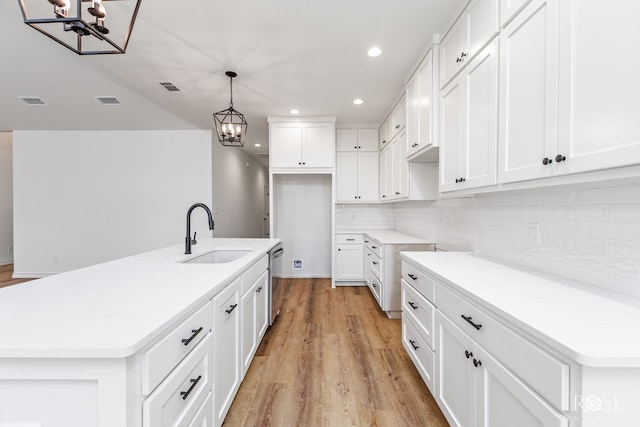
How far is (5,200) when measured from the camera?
5887 mm

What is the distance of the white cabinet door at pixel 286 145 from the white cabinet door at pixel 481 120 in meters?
2.66

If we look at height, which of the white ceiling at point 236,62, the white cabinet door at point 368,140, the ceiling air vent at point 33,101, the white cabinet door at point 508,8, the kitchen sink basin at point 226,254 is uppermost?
the ceiling air vent at point 33,101

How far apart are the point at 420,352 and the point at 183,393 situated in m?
1.45

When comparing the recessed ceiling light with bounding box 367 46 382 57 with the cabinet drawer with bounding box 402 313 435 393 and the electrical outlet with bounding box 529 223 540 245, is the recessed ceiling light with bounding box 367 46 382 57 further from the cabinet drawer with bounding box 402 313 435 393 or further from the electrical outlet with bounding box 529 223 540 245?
the cabinet drawer with bounding box 402 313 435 393

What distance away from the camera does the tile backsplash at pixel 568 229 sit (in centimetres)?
109

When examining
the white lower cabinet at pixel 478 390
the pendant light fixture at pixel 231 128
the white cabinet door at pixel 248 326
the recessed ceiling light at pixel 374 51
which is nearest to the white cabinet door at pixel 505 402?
the white lower cabinet at pixel 478 390

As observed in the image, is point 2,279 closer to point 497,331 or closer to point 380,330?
point 380,330

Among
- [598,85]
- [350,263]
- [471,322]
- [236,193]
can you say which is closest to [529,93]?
[598,85]

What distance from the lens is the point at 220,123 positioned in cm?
263

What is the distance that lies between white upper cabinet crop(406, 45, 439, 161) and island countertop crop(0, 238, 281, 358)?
6.09 ft

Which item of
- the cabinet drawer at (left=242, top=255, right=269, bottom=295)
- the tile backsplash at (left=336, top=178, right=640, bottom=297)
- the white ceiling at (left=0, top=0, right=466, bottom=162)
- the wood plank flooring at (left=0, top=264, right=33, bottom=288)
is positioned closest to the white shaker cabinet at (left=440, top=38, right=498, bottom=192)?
the tile backsplash at (left=336, top=178, right=640, bottom=297)

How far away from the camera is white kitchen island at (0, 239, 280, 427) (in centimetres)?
72

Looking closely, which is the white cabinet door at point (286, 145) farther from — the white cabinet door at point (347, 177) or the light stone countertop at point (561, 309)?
the light stone countertop at point (561, 309)

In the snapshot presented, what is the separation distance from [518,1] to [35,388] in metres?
2.33
